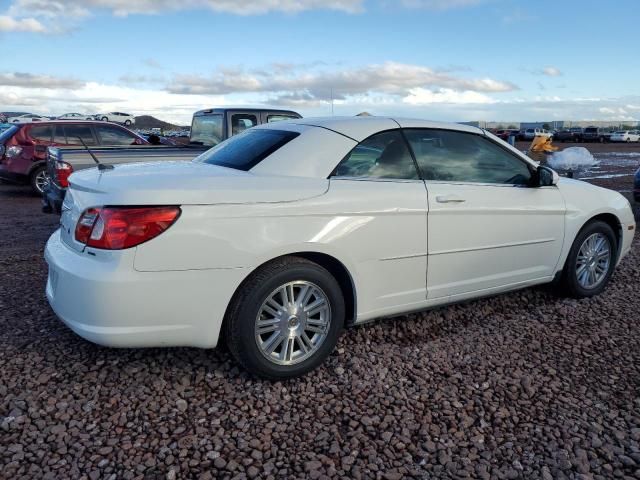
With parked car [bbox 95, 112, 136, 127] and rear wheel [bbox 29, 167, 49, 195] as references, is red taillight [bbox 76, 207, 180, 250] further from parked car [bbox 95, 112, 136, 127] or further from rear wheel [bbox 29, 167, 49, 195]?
parked car [bbox 95, 112, 136, 127]

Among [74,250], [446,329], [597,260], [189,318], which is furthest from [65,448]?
[597,260]

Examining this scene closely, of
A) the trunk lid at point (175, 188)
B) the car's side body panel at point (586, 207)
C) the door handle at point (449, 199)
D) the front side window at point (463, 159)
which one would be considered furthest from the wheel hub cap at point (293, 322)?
the car's side body panel at point (586, 207)

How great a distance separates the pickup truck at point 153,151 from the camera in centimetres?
648

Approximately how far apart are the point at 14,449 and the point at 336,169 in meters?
2.28

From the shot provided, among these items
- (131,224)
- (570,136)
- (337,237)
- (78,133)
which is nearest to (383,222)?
(337,237)

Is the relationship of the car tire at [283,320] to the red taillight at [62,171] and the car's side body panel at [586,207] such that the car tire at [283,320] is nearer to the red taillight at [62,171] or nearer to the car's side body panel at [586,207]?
the car's side body panel at [586,207]

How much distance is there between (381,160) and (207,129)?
6.65 metres

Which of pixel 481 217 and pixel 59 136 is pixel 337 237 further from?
pixel 59 136

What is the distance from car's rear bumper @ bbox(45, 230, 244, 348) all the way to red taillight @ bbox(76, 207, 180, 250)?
58mm

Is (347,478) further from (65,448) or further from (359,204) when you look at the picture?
(359,204)

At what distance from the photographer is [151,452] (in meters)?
2.55

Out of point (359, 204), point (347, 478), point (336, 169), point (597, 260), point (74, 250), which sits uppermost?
point (336, 169)

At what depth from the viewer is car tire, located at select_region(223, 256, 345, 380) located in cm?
303

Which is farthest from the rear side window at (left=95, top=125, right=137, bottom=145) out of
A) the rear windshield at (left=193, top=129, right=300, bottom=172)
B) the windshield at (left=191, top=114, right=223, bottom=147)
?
the rear windshield at (left=193, top=129, right=300, bottom=172)
